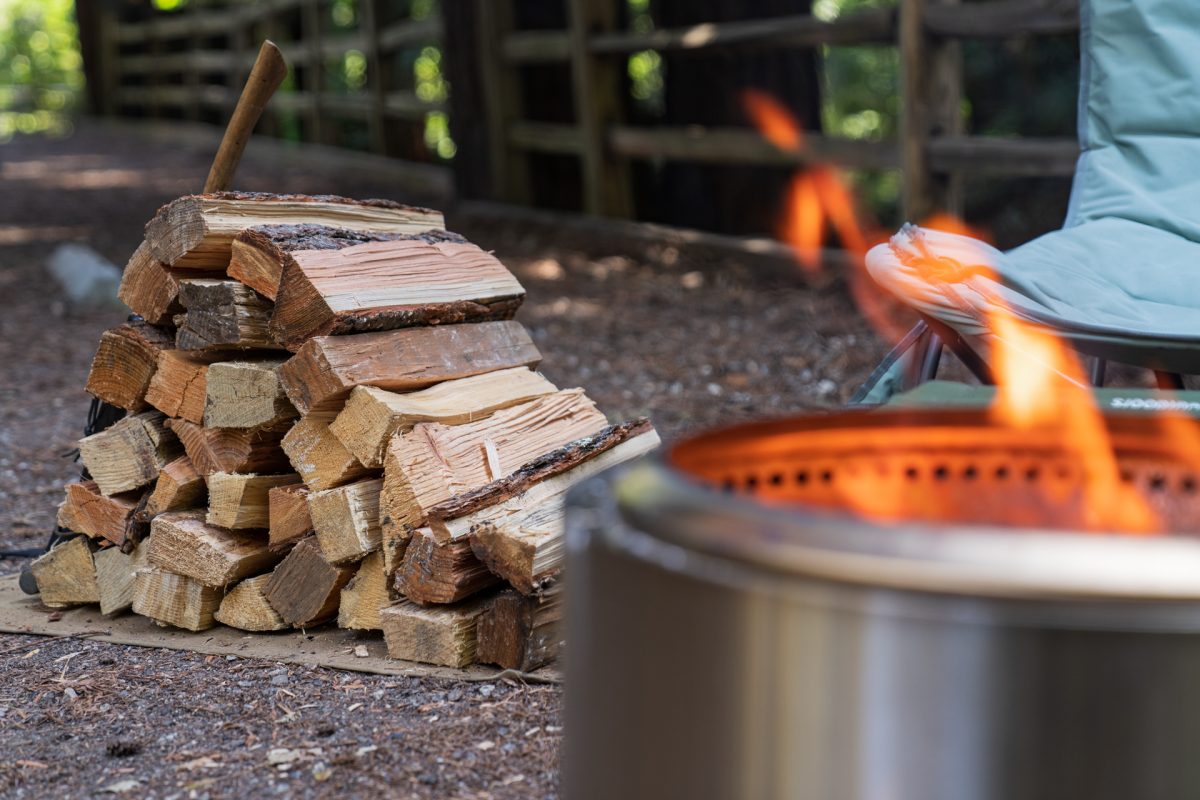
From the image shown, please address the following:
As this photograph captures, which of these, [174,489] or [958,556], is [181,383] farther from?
[958,556]

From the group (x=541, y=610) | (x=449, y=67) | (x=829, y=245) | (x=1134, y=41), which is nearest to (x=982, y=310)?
(x=541, y=610)

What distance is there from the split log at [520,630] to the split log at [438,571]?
0.05 metres

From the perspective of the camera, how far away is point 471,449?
223 centimetres

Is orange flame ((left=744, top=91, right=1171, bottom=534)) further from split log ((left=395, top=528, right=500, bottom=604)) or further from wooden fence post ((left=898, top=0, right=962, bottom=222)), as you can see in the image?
split log ((left=395, top=528, right=500, bottom=604))

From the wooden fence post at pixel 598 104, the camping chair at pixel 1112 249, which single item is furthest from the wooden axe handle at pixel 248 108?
the wooden fence post at pixel 598 104

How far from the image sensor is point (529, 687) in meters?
2.05

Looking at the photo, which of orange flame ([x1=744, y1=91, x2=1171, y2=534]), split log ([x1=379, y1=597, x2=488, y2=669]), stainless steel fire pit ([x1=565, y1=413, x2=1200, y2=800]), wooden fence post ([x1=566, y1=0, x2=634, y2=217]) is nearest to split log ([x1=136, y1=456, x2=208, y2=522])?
split log ([x1=379, y1=597, x2=488, y2=669])

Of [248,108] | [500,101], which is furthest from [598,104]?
[248,108]

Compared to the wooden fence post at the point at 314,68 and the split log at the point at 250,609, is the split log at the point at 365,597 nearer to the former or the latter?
the split log at the point at 250,609

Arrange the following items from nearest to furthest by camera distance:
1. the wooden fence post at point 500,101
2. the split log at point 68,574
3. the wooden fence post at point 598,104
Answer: the split log at point 68,574 < the wooden fence post at point 598,104 < the wooden fence post at point 500,101

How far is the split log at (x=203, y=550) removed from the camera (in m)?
2.30

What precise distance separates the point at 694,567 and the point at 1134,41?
107 inches

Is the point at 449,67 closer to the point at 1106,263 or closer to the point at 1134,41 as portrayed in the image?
the point at 1134,41

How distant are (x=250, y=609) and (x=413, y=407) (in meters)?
0.49
